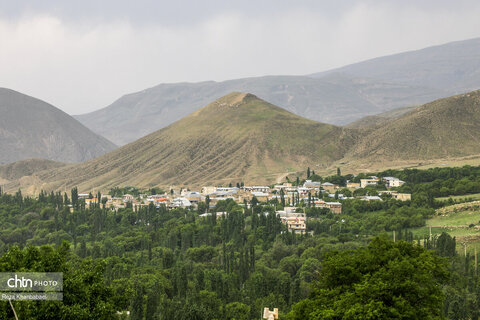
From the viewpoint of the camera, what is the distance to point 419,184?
127500 millimetres

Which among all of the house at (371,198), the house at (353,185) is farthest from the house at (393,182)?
the house at (371,198)

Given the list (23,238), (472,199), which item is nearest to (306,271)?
(472,199)

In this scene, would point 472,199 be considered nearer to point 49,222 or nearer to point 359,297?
point 49,222

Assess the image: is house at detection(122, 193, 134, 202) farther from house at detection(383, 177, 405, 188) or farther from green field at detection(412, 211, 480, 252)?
green field at detection(412, 211, 480, 252)

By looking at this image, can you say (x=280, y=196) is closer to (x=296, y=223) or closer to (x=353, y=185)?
(x=353, y=185)

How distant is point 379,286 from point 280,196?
348ft

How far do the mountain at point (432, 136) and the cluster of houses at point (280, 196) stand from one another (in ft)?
111

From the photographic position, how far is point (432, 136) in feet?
593

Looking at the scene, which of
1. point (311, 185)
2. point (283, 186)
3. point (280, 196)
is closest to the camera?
point (280, 196)

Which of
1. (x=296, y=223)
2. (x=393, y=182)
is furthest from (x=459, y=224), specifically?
(x=393, y=182)

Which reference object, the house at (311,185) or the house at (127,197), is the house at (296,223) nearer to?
the house at (311,185)

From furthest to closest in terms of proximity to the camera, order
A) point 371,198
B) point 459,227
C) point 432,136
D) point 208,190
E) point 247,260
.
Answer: point 432,136, point 208,190, point 371,198, point 459,227, point 247,260

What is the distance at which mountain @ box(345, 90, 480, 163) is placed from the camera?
173625mm

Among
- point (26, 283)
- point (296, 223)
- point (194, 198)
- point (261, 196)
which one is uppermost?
point (194, 198)
